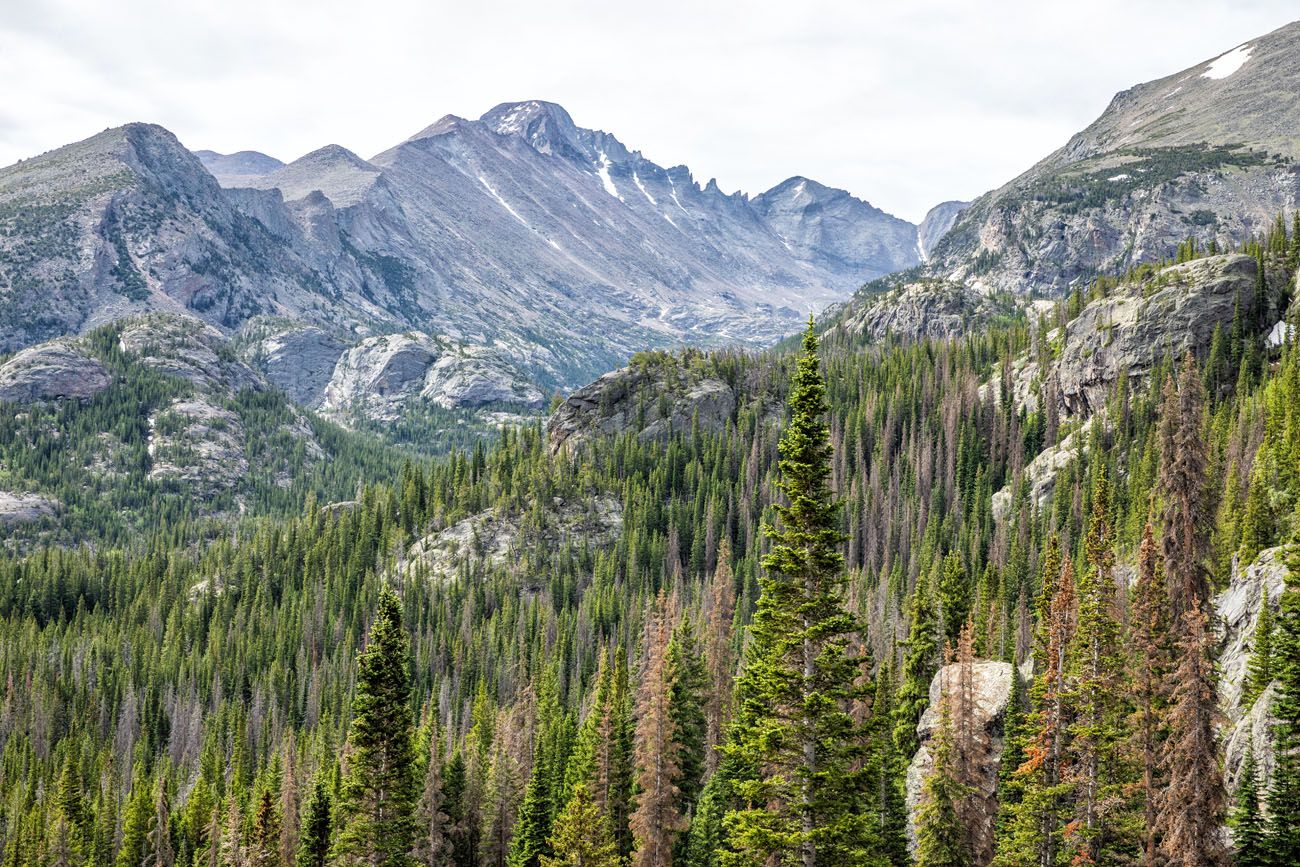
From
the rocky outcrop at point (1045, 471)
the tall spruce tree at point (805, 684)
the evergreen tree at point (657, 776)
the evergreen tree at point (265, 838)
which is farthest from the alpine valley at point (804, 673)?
the rocky outcrop at point (1045, 471)

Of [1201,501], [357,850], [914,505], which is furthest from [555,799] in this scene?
[914,505]

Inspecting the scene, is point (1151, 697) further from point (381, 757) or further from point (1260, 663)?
point (381, 757)

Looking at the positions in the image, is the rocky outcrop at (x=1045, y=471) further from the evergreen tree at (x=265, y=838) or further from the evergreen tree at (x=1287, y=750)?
the evergreen tree at (x=265, y=838)

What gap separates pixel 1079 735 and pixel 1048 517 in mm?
125893

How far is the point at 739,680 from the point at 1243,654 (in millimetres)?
48146

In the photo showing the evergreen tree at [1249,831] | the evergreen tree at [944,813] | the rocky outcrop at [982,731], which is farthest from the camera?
the rocky outcrop at [982,731]

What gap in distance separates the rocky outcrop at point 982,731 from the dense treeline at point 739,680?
1.32 m

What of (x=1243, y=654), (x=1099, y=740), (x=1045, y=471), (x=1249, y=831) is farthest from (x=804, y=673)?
(x=1045, y=471)

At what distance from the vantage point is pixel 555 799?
74750 millimetres

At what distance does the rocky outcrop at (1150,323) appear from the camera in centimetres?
17125

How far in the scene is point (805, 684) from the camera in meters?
28.6

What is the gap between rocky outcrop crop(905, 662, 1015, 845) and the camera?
57500mm

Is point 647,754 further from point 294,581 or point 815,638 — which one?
point 294,581

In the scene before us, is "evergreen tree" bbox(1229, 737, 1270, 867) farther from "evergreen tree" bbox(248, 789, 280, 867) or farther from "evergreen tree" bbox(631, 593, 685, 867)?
"evergreen tree" bbox(248, 789, 280, 867)
